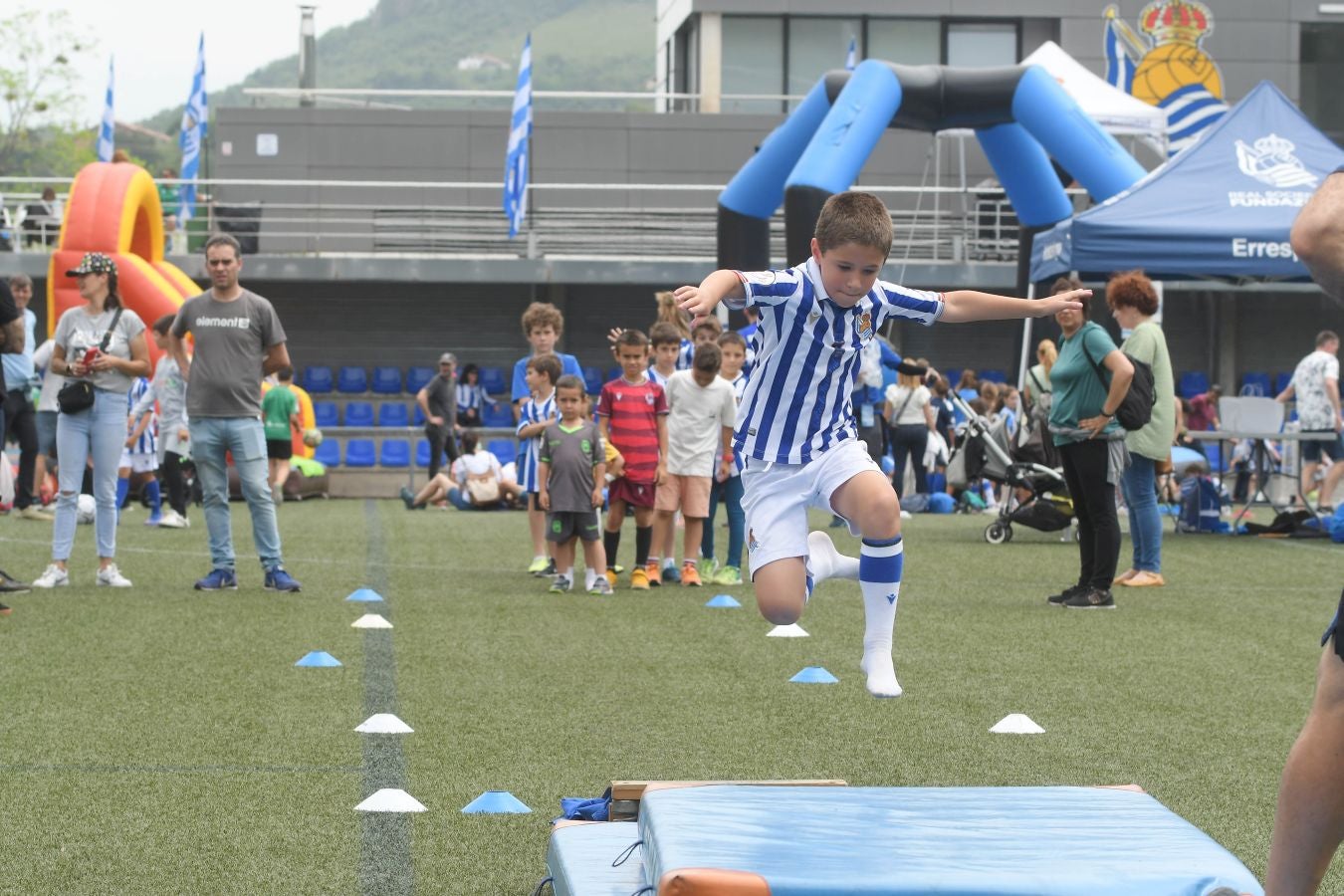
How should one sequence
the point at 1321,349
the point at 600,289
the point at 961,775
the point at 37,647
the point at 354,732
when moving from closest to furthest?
1. the point at 961,775
2. the point at 354,732
3. the point at 37,647
4. the point at 1321,349
5. the point at 600,289

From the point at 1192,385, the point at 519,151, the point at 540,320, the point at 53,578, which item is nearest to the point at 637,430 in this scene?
the point at 540,320

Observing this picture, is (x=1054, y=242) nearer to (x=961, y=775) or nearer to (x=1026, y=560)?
(x=1026, y=560)

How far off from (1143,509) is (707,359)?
3.07 metres

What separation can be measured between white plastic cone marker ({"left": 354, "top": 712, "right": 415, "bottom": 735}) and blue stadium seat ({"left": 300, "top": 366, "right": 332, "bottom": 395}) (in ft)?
79.1

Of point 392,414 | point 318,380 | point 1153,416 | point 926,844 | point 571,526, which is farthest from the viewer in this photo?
point 318,380

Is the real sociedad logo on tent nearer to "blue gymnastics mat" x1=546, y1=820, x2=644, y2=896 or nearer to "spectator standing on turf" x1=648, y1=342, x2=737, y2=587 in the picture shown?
"spectator standing on turf" x1=648, y1=342, x2=737, y2=587

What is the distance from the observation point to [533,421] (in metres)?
11.3


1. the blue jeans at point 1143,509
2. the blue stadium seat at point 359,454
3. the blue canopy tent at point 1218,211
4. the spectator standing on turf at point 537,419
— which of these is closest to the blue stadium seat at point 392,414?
the blue stadium seat at point 359,454

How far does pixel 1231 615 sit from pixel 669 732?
15.8 ft

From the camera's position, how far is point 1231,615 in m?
9.97

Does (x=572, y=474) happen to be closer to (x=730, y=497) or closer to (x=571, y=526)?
(x=571, y=526)

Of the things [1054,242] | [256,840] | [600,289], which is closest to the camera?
[256,840]

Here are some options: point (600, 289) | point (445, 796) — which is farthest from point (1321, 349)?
point (600, 289)

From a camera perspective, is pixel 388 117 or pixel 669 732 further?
pixel 388 117
